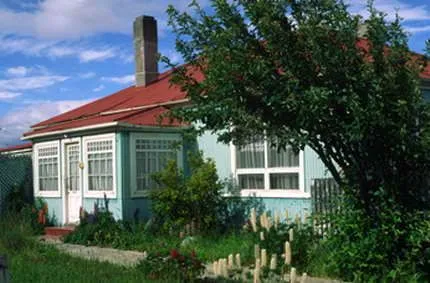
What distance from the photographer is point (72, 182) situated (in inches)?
646

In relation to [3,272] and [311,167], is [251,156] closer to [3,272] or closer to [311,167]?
[311,167]

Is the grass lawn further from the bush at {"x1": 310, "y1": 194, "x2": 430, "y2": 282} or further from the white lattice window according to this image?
the white lattice window

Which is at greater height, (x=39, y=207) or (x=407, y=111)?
(x=407, y=111)

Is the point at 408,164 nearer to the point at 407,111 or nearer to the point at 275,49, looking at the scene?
the point at 407,111

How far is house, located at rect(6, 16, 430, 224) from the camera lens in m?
12.9

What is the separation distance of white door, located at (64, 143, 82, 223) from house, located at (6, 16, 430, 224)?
3cm

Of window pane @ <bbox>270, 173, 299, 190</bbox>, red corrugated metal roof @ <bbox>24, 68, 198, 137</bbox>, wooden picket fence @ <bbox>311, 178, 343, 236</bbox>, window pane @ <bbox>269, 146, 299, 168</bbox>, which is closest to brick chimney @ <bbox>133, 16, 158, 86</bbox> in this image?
red corrugated metal roof @ <bbox>24, 68, 198, 137</bbox>

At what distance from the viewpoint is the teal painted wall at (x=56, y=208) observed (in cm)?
1669

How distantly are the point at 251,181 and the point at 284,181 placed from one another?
102 centimetres

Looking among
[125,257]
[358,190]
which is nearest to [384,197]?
[358,190]

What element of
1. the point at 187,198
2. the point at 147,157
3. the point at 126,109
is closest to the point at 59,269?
the point at 187,198

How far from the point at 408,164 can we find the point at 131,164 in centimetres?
776

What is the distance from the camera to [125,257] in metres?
11.4

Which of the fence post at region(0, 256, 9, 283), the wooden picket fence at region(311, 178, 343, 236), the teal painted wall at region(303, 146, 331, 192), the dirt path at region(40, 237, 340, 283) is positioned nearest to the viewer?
the fence post at region(0, 256, 9, 283)
